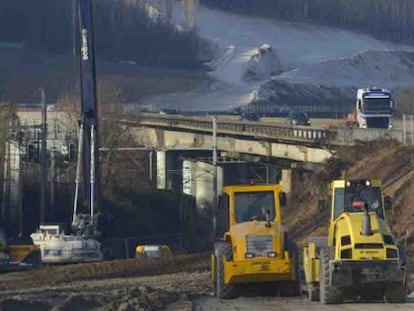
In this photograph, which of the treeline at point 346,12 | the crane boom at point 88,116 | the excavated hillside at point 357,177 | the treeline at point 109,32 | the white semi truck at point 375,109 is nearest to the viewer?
the excavated hillside at point 357,177

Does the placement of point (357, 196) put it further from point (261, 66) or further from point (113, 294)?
point (261, 66)

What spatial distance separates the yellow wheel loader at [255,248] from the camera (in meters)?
27.6

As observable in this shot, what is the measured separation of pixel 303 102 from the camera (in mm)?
145250

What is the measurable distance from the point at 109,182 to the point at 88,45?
25.3 m

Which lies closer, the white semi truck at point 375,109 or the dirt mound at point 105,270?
the dirt mound at point 105,270

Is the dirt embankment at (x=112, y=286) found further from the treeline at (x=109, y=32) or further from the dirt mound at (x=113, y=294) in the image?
the treeline at (x=109, y=32)

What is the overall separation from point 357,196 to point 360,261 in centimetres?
196

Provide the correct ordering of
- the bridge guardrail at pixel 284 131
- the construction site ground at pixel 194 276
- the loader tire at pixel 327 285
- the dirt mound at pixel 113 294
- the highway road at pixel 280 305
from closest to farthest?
the highway road at pixel 280 305
the loader tire at pixel 327 285
the dirt mound at pixel 113 294
the construction site ground at pixel 194 276
the bridge guardrail at pixel 284 131

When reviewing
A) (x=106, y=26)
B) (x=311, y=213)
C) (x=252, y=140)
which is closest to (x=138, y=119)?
(x=252, y=140)

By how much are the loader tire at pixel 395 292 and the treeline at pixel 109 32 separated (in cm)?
11438

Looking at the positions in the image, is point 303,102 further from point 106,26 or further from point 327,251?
point 327,251

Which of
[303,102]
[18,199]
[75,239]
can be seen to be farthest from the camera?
[303,102]

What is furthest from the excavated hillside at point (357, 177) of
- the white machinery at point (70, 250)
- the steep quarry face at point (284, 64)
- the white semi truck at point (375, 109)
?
the steep quarry face at point (284, 64)

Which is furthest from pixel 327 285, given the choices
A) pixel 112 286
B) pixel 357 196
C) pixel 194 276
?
pixel 194 276
